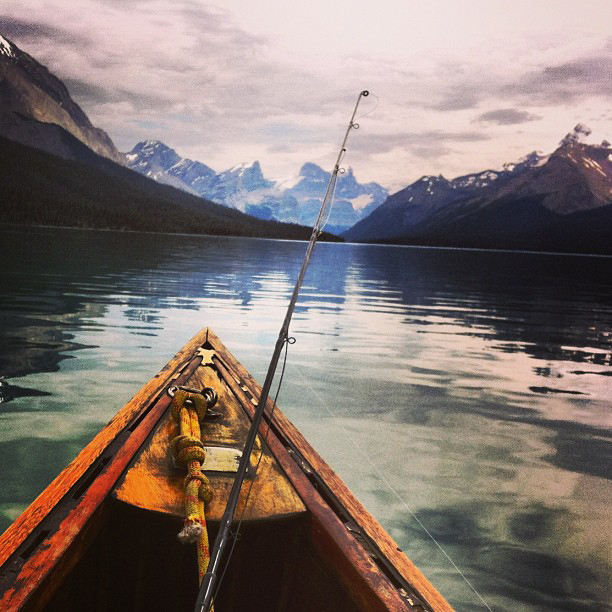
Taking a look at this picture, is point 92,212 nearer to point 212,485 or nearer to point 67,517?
point 212,485

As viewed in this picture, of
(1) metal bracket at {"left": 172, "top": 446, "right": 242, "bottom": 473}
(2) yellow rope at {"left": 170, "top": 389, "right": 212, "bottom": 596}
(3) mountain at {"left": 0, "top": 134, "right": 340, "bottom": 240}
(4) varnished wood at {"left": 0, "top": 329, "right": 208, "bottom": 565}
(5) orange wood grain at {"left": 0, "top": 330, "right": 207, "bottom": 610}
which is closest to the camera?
(5) orange wood grain at {"left": 0, "top": 330, "right": 207, "bottom": 610}

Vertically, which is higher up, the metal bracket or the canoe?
the metal bracket

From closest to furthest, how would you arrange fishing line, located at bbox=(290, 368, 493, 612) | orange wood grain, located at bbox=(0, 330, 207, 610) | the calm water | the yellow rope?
1. orange wood grain, located at bbox=(0, 330, 207, 610)
2. the yellow rope
3. fishing line, located at bbox=(290, 368, 493, 612)
4. the calm water

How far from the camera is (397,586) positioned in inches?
98.7

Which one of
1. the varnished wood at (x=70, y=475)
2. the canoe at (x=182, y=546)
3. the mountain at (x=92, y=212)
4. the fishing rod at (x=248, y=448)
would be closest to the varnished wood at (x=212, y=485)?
the canoe at (x=182, y=546)

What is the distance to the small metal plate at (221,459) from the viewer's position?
338cm

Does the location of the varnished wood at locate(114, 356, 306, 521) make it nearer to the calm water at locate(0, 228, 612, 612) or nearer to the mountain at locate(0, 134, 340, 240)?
the calm water at locate(0, 228, 612, 612)

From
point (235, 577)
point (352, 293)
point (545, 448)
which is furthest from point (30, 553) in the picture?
point (352, 293)

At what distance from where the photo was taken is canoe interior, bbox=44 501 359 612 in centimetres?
291

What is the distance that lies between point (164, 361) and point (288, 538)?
7429 millimetres

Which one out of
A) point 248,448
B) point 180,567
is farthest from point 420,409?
point 248,448

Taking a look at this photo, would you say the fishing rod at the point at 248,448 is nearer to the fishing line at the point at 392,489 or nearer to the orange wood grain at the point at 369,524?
the orange wood grain at the point at 369,524

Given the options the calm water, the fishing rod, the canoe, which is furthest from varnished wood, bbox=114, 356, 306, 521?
the calm water

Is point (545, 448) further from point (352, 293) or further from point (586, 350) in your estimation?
point (352, 293)
